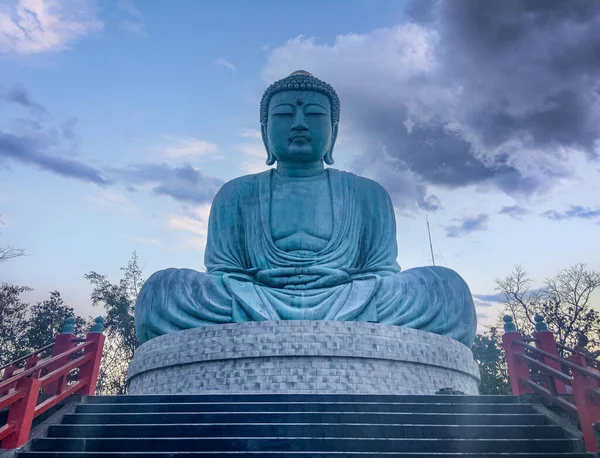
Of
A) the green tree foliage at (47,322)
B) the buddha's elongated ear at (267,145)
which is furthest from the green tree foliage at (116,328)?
the buddha's elongated ear at (267,145)

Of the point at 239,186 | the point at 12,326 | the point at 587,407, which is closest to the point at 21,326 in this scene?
the point at 12,326

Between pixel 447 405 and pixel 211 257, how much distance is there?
5.61 m

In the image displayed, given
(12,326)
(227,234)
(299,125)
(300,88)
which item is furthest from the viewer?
(12,326)

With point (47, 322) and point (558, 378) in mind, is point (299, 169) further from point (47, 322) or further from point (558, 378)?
point (47, 322)

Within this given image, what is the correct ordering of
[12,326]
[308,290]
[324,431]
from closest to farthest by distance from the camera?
[324,431] < [308,290] < [12,326]

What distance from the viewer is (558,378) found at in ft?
18.1

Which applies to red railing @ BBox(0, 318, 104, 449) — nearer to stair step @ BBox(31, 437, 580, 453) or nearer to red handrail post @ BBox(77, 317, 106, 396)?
red handrail post @ BBox(77, 317, 106, 396)

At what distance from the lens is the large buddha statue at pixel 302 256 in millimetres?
8422

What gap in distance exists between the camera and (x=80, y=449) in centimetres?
493

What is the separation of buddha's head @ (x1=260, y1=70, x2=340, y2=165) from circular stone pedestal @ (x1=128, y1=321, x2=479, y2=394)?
4.09m

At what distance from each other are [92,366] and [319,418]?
2.93 meters

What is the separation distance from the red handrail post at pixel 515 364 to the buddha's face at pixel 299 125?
5.32 meters

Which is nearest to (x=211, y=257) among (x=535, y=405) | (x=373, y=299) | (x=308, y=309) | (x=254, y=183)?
(x=254, y=183)

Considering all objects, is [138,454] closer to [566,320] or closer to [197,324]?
[197,324]
